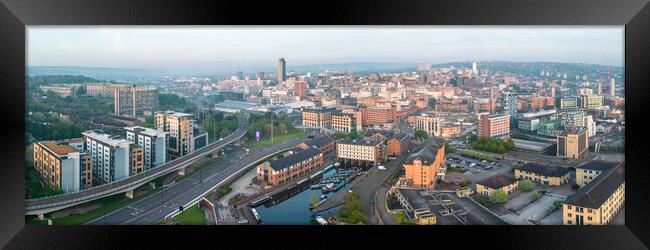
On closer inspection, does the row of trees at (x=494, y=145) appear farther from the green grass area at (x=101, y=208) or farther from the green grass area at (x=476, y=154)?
the green grass area at (x=101, y=208)

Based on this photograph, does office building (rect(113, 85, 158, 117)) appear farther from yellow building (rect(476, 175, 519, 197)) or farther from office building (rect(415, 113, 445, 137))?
yellow building (rect(476, 175, 519, 197))

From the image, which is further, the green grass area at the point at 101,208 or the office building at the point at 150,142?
the office building at the point at 150,142

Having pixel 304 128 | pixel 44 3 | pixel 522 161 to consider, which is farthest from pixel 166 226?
pixel 522 161

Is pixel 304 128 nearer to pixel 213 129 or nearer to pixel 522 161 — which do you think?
pixel 213 129

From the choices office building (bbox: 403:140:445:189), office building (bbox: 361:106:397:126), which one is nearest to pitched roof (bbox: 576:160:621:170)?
office building (bbox: 403:140:445:189)

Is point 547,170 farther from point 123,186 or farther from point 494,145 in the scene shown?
point 123,186

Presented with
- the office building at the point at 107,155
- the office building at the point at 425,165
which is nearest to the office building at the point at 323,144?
the office building at the point at 425,165
